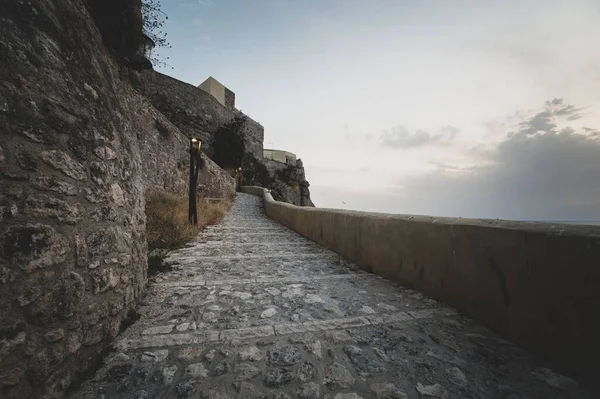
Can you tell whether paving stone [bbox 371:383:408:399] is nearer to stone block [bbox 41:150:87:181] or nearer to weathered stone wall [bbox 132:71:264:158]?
stone block [bbox 41:150:87:181]

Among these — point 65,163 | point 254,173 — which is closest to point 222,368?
point 65,163

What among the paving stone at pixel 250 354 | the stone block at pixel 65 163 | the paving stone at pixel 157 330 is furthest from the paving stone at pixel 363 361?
the stone block at pixel 65 163

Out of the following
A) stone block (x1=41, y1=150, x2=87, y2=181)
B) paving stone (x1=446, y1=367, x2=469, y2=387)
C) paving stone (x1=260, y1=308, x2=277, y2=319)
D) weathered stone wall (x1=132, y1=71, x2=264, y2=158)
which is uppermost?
weathered stone wall (x1=132, y1=71, x2=264, y2=158)

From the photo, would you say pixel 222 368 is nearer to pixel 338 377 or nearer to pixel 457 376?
pixel 338 377

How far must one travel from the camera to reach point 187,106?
22.5 m

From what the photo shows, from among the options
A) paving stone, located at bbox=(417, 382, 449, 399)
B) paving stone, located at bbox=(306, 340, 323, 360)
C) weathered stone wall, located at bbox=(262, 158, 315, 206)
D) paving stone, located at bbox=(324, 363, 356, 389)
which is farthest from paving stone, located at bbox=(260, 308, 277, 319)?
weathered stone wall, located at bbox=(262, 158, 315, 206)

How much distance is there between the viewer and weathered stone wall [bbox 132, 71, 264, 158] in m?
21.1

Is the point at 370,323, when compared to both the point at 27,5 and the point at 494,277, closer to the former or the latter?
the point at 494,277

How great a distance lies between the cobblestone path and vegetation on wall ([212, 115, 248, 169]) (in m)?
22.2

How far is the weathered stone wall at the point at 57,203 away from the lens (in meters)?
1.20

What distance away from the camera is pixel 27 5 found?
4.75ft

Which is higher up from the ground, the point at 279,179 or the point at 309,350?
the point at 279,179

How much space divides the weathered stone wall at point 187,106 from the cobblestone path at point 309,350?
2252cm

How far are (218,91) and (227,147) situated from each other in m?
9.12
